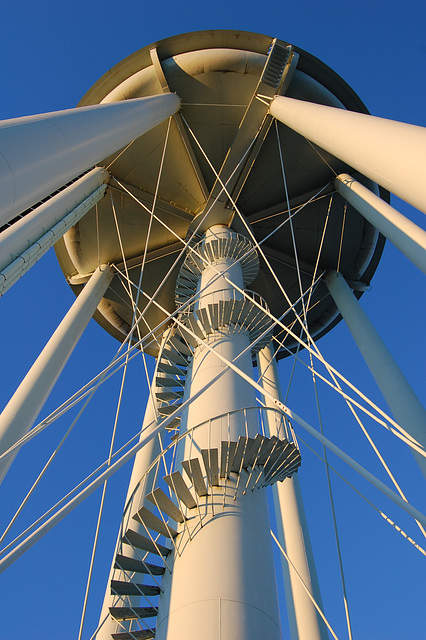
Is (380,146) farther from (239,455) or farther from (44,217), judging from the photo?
(44,217)

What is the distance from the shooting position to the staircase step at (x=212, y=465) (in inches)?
290

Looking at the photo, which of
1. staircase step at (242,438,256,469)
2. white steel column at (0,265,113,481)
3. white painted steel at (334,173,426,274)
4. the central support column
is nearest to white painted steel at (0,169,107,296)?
white steel column at (0,265,113,481)

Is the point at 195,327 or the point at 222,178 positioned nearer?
the point at 195,327

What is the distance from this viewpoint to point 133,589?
730 cm

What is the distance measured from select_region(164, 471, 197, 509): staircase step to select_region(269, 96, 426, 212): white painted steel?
16.2 feet

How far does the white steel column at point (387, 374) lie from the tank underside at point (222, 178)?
64.8 inches

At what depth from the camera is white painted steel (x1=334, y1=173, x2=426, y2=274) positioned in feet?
27.7

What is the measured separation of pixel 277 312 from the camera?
59.2 feet

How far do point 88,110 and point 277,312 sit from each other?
41.0ft

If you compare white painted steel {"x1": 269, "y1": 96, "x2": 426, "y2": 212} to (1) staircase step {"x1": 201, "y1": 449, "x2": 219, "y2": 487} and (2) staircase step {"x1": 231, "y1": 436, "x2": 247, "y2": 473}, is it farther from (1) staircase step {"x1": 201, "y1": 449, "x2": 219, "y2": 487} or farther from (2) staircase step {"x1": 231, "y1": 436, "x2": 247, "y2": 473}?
(1) staircase step {"x1": 201, "y1": 449, "x2": 219, "y2": 487}

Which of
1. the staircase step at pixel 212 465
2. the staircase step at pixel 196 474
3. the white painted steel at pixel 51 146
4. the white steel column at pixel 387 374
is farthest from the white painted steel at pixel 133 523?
the white steel column at pixel 387 374

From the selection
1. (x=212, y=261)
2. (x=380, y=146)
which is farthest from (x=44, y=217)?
(x=380, y=146)

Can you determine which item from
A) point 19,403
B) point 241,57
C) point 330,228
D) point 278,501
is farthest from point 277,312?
point 19,403

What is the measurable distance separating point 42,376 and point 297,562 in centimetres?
734
